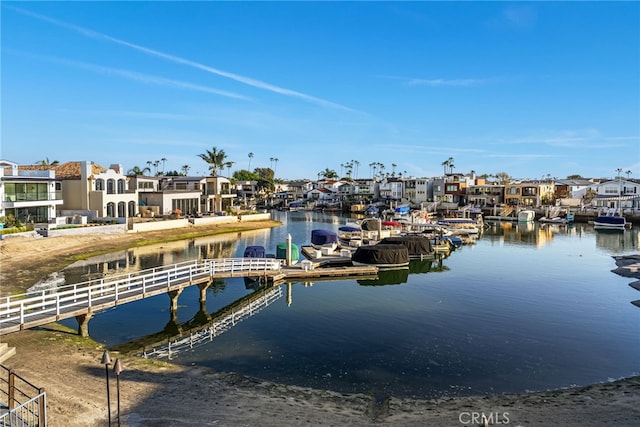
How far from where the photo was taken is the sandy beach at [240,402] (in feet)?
47.5

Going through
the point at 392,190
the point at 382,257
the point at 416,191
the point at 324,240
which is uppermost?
the point at 392,190

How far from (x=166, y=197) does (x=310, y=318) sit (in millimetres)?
62564

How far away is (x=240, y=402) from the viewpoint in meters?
15.9

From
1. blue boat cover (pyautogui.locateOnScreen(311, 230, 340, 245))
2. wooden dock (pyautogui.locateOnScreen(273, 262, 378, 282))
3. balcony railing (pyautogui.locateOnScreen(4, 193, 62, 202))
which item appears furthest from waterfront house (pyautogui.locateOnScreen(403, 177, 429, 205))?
balcony railing (pyautogui.locateOnScreen(4, 193, 62, 202))

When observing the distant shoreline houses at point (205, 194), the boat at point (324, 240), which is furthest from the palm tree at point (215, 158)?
the boat at point (324, 240)

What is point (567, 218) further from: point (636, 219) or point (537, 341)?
point (537, 341)

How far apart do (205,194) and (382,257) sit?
59956 mm

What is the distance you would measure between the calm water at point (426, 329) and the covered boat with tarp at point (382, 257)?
5.37 feet

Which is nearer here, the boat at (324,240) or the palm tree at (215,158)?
the boat at (324,240)

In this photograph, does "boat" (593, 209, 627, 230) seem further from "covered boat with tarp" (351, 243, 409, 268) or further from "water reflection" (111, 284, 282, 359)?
"water reflection" (111, 284, 282, 359)

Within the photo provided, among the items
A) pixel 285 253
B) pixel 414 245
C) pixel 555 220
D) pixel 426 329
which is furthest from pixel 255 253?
pixel 555 220

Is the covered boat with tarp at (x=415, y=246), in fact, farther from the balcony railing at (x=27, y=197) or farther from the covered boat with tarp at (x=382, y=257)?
the balcony railing at (x=27, y=197)

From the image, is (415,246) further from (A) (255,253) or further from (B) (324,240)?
(A) (255,253)

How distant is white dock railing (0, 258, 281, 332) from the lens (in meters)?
20.8
